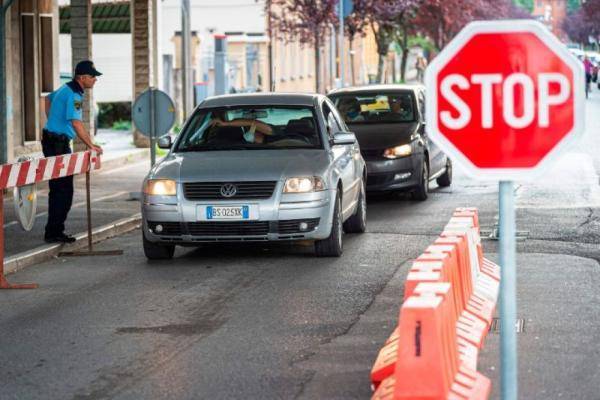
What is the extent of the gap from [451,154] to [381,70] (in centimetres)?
4709

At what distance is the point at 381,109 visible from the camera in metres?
20.8

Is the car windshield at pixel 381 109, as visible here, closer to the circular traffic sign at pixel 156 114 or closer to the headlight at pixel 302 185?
the circular traffic sign at pixel 156 114

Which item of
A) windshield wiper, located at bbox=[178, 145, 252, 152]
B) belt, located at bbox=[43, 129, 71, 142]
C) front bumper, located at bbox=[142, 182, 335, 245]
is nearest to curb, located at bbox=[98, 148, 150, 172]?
belt, located at bbox=[43, 129, 71, 142]

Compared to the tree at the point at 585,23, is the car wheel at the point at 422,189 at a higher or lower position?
lower

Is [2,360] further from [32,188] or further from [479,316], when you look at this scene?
[32,188]

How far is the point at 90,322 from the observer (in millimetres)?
10242

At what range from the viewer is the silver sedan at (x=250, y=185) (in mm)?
13297

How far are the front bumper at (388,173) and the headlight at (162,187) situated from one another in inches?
250

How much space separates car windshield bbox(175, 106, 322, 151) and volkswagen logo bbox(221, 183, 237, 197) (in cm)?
106

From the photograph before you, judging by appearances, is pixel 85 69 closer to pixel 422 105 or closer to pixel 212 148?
pixel 212 148

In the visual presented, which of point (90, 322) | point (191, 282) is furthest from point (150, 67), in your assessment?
point (90, 322)

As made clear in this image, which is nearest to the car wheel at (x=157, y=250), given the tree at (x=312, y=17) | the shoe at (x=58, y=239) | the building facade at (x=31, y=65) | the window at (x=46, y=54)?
the shoe at (x=58, y=239)

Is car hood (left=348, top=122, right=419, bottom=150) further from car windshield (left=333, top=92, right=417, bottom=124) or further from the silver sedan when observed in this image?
the silver sedan

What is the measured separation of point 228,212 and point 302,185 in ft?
2.31
